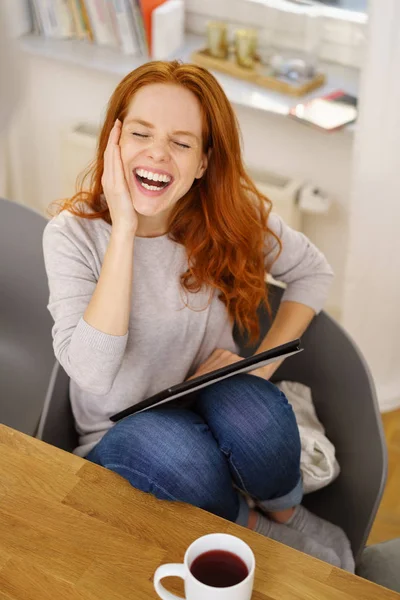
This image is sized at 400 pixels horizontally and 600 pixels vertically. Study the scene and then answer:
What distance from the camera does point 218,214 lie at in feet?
5.68

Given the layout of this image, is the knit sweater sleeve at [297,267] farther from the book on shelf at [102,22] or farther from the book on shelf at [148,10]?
the book on shelf at [102,22]

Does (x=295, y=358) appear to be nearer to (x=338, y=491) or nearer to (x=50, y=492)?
(x=338, y=491)

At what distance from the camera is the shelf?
8.39ft

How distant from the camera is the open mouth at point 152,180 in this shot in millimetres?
1613

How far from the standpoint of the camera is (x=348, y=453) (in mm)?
1717

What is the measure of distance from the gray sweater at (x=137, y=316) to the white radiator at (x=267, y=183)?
2.45 feet

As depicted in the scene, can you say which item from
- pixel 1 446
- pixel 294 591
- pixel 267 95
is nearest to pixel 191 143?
pixel 1 446

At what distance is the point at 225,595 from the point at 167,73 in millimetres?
939

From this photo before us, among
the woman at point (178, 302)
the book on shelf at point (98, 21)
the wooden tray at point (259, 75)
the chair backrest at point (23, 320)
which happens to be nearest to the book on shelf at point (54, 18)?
the book on shelf at point (98, 21)

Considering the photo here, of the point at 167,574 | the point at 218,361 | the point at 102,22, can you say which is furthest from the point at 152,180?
the point at 102,22

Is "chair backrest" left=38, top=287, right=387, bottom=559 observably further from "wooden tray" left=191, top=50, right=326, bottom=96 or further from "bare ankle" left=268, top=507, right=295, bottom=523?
"wooden tray" left=191, top=50, right=326, bottom=96

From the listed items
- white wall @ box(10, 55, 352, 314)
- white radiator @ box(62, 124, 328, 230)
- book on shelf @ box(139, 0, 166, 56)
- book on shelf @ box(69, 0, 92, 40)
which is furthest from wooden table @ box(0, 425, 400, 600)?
book on shelf @ box(69, 0, 92, 40)

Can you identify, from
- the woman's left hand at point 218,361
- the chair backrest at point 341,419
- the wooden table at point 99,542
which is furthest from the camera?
the woman's left hand at point 218,361

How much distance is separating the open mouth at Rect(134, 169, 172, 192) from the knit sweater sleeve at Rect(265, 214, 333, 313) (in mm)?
280
